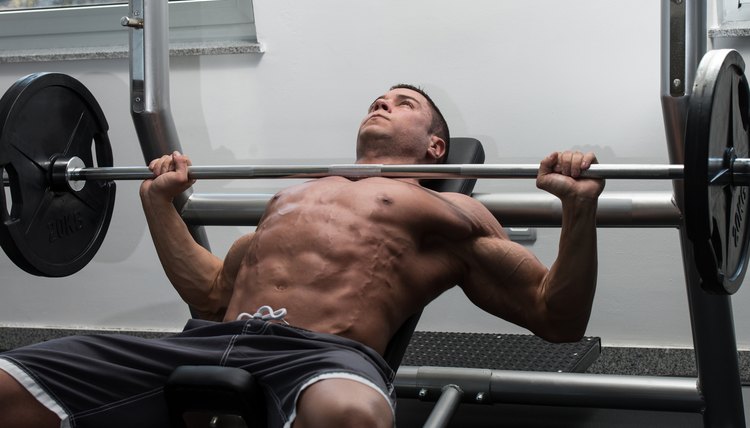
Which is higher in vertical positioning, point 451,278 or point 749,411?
point 451,278

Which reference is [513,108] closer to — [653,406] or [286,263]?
[653,406]

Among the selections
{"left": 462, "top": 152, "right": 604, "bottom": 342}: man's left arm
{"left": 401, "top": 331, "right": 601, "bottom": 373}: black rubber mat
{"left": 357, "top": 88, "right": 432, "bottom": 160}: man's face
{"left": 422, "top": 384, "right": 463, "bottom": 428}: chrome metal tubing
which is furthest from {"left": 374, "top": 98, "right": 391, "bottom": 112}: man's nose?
{"left": 401, "top": 331, "right": 601, "bottom": 373}: black rubber mat

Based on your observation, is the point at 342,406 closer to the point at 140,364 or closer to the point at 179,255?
the point at 140,364

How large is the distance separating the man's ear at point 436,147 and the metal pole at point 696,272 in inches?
20.9

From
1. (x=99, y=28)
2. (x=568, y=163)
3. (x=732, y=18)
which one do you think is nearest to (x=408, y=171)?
(x=568, y=163)

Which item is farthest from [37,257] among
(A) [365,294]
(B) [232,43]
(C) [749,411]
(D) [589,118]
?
(C) [749,411]

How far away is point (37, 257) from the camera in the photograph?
7.01ft

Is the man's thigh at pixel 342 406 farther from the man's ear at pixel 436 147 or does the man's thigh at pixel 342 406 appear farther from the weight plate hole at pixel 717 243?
the man's ear at pixel 436 147

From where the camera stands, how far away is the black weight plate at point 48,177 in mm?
2105

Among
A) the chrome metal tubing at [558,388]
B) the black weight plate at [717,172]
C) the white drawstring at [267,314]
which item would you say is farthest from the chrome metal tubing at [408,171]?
the chrome metal tubing at [558,388]

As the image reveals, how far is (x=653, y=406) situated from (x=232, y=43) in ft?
6.09

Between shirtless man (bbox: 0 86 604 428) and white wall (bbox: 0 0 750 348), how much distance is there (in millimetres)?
894

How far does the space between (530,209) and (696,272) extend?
39 cm

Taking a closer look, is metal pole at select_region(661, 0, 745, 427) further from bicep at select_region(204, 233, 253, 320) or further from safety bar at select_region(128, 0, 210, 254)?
safety bar at select_region(128, 0, 210, 254)
